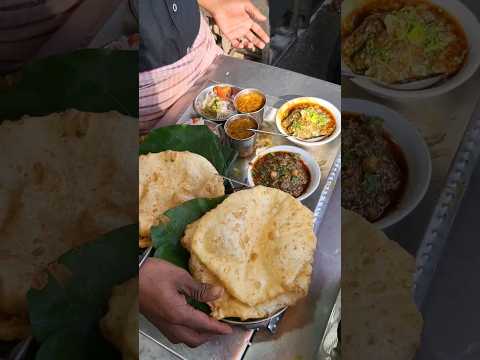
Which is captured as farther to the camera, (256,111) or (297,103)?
Result: (297,103)

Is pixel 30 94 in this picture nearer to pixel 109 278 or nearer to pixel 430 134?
pixel 109 278

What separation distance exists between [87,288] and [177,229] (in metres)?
Result: 0.35

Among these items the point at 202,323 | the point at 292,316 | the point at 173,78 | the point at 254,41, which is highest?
the point at 254,41

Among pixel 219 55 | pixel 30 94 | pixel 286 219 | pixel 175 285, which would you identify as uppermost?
pixel 30 94

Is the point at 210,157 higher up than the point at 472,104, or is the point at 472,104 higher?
the point at 472,104

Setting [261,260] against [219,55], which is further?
[219,55]

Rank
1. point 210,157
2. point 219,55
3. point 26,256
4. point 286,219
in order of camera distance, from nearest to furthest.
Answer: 1. point 26,256
2. point 286,219
3. point 210,157
4. point 219,55

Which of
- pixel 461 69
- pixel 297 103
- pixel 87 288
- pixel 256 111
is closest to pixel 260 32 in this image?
pixel 256 111

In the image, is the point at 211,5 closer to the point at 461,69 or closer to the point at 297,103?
the point at 297,103

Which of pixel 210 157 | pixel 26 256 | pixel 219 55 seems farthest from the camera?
pixel 219 55

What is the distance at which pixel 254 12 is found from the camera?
0.64m

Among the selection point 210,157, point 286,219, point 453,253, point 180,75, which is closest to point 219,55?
point 180,75

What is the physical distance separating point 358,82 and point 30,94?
1.09ft

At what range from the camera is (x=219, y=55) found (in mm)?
987
